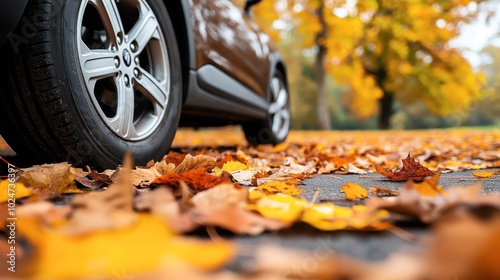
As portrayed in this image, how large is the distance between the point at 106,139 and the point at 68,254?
1201 mm

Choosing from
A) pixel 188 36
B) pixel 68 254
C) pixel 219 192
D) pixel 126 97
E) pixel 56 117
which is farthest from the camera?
pixel 188 36

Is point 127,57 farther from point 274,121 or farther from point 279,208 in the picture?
point 274,121

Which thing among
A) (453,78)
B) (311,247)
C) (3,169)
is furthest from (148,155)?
(453,78)

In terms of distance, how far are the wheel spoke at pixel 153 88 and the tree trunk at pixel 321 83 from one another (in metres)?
14.2

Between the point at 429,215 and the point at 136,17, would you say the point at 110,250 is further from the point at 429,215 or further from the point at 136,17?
the point at 136,17

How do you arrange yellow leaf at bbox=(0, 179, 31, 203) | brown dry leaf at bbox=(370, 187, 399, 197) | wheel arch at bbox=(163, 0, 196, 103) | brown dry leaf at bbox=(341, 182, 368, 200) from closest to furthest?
yellow leaf at bbox=(0, 179, 31, 203) < brown dry leaf at bbox=(341, 182, 368, 200) < brown dry leaf at bbox=(370, 187, 399, 197) < wheel arch at bbox=(163, 0, 196, 103)

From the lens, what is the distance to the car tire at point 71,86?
163cm

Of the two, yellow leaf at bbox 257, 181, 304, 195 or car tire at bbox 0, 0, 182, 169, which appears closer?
yellow leaf at bbox 257, 181, 304, 195

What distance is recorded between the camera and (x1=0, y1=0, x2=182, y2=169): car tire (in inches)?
64.2

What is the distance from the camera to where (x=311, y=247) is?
818mm

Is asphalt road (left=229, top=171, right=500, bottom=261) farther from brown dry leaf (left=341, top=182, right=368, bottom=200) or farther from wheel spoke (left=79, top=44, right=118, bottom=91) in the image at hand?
wheel spoke (left=79, top=44, right=118, bottom=91)

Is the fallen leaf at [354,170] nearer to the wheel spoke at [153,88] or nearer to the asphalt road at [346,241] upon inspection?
the wheel spoke at [153,88]

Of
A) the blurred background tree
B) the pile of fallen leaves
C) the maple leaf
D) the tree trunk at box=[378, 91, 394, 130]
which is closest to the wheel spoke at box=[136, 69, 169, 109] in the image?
the pile of fallen leaves

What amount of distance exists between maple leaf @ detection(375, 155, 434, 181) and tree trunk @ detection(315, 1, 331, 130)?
14441 mm
